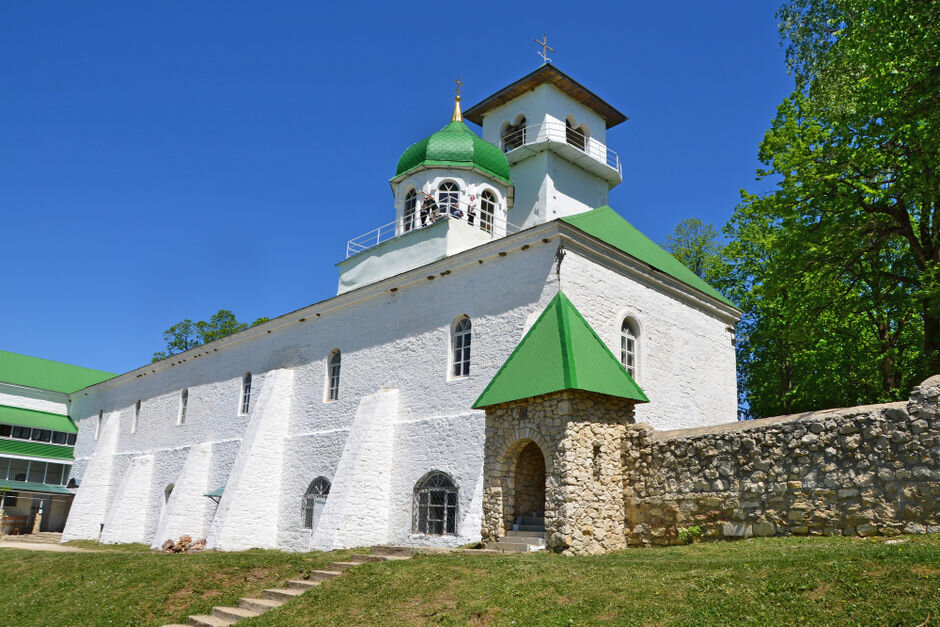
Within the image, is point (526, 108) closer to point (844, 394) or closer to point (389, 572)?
point (844, 394)

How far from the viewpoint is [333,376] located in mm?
22781

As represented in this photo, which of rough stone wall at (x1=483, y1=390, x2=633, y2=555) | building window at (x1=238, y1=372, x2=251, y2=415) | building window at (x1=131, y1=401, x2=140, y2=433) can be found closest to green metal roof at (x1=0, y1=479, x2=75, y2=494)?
building window at (x1=131, y1=401, x2=140, y2=433)

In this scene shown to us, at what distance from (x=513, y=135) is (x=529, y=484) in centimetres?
1854

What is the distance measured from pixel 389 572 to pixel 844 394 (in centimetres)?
1878

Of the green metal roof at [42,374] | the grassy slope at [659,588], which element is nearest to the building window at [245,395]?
the grassy slope at [659,588]

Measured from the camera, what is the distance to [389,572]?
11.1 meters

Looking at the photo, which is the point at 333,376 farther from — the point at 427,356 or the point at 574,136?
the point at 574,136

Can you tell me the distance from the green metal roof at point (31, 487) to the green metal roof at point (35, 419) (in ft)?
10.3

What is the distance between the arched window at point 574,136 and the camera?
1158 inches

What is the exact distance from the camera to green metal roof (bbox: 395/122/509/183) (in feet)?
76.9

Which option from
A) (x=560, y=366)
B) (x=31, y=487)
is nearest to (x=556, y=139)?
(x=560, y=366)

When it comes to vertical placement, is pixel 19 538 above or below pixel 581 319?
below

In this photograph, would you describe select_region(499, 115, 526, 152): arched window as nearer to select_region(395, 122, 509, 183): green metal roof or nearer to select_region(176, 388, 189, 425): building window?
select_region(395, 122, 509, 183): green metal roof

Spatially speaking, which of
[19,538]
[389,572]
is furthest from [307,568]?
[19,538]
